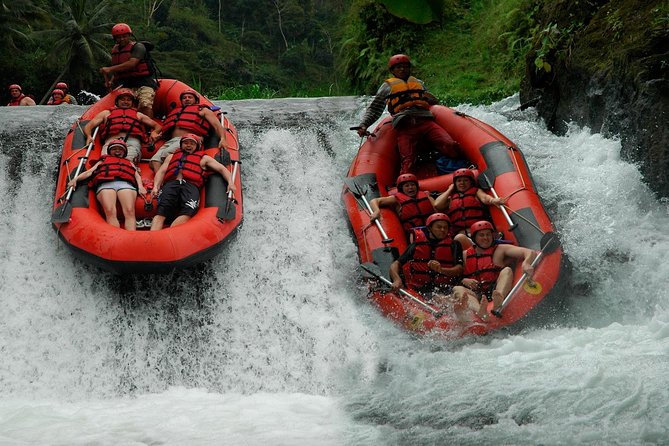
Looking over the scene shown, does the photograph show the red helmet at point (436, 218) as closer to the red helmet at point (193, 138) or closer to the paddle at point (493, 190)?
the paddle at point (493, 190)

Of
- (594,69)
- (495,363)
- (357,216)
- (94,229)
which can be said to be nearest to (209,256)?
(94,229)

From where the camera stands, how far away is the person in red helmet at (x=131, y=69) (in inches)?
333

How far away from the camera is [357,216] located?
7.06m

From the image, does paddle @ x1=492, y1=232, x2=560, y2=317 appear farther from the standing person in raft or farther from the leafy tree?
the leafy tree

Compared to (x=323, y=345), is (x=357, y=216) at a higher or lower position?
higher

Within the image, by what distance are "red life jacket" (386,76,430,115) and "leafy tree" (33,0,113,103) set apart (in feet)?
59.9

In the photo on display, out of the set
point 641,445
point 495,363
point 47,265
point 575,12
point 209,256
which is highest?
point 575,12

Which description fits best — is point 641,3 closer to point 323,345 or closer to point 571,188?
point 571,188

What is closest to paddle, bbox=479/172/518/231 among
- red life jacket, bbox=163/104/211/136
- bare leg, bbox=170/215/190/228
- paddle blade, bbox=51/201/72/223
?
bare leg, bbox=170/215/190/228

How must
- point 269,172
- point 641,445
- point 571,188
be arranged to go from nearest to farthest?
point 641,445, point 571,188, point 269,172

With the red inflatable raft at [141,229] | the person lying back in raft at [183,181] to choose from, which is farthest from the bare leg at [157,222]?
the red inflatable raft at [141,229]

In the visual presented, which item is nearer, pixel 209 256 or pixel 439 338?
pixel 439 338

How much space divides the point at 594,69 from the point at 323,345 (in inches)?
144

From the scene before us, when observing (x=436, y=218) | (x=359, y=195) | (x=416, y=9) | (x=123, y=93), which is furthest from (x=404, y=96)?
(x=416, y=9)
